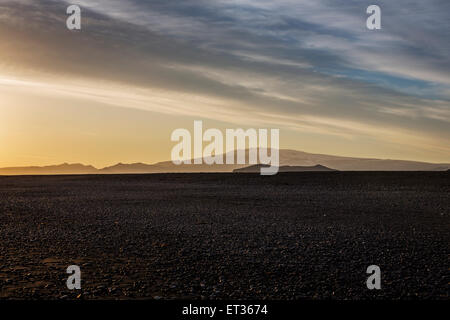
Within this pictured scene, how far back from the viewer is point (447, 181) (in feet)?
152

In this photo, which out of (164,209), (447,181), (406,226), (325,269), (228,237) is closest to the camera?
(325,269)

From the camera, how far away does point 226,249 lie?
15.5 m

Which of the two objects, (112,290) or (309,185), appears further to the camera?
(309,185)

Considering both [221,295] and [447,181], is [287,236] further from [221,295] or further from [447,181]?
[447,181]

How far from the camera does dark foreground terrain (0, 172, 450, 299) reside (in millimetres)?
11117

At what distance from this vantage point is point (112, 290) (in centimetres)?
1091

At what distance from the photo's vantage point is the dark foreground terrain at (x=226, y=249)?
36.5ft

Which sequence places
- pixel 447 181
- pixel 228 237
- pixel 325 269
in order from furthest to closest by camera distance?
pixel 447 181 → pixel 228 237 → pixel 325 269
